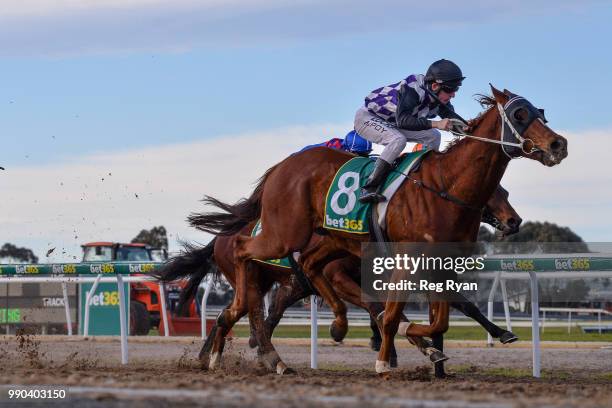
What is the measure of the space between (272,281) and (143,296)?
1112 centimetres

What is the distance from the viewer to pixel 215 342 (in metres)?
9.54

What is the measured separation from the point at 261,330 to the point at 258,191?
1.33 meters

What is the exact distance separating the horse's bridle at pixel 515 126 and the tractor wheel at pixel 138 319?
12.2m

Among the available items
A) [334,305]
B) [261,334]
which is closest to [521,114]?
[334,305]

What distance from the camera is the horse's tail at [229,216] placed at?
10.0 metres

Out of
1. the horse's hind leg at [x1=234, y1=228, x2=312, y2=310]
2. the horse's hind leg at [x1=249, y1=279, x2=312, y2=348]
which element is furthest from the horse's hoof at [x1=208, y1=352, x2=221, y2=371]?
the horse's hind leg at [x1=234, y1=228, x2=312, y2=310]

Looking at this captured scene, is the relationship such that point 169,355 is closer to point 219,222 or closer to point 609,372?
point 219,222

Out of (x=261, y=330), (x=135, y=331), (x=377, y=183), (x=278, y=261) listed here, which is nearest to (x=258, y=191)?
(x=278, y=261)

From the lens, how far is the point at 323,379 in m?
7.25

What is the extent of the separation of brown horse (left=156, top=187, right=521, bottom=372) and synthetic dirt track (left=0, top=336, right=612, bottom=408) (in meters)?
0.25

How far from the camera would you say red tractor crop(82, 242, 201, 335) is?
18797 millimetres

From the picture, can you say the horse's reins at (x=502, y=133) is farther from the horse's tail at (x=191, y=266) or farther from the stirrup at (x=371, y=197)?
the horse's tail at (x=191, y=266)

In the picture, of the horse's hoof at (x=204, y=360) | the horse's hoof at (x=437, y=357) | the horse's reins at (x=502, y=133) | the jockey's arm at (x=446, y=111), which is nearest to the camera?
the horse's reins at (x=502, y=133)

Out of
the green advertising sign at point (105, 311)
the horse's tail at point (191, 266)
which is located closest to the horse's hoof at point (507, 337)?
the horse's tail at point (191, 266)
